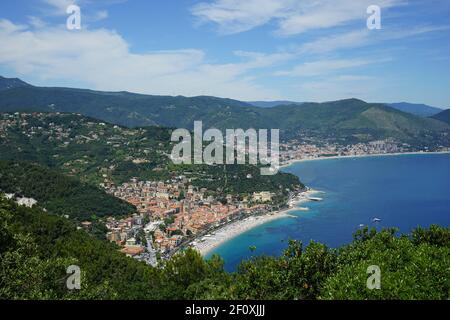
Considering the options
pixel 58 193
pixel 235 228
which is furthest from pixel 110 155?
pixel 235 228

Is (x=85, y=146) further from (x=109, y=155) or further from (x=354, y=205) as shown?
(x=354, y=205)

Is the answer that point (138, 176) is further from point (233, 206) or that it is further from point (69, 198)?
point (69, 198)

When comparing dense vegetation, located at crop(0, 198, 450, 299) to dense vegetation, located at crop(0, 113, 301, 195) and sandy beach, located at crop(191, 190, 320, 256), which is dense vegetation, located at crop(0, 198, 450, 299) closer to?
sandy beach, located at crop(191, 190, 320, 256)

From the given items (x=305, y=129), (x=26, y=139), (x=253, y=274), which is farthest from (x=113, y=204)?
(x=305, y=129)

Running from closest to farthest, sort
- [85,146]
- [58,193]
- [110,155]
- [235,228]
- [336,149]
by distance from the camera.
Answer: [58,193], [235,228], [110,155], [85,146], [336,149]

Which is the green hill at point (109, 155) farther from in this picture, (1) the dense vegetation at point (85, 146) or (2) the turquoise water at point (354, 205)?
(2) the turquoise water at point (354, 205)

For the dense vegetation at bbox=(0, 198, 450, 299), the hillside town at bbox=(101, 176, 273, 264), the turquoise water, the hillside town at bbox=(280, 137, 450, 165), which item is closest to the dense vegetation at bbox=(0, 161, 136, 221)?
the hillside town at bbox=(101, 176, 273, 264)
